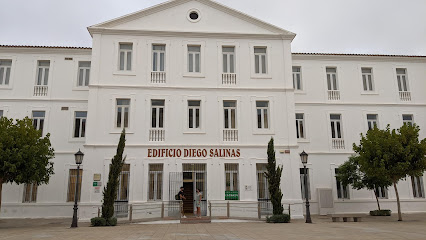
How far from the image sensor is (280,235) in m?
Result: 12.0

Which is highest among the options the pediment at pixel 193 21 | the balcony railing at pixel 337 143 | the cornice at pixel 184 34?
the pediment at pixel 193 21

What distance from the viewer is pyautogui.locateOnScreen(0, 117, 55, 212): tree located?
15.9m

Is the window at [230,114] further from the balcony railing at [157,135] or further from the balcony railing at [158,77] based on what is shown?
the balcony railing at [158,77]

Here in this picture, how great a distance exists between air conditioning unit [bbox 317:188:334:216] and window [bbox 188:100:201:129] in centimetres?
899

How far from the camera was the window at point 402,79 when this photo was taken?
80.8 feet

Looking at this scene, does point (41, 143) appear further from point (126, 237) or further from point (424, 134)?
point (424, 134)

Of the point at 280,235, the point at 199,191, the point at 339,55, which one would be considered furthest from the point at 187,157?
the point at 339,55

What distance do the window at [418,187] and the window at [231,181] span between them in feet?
40.4

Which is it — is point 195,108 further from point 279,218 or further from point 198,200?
point 279,218

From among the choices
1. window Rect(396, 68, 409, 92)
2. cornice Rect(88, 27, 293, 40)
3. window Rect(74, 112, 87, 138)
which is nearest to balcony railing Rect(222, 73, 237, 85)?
cornice Rect(88, 27, 293, 40)

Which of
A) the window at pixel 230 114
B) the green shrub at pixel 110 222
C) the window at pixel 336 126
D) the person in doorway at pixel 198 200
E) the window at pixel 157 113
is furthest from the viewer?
the window at pixel 336 126

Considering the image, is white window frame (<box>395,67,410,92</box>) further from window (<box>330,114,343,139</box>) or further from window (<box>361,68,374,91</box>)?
window (<box>330,114,343,139</box>)

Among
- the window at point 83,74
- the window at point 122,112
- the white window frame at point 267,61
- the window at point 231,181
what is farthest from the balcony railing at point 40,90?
the white window frame at point 267,61

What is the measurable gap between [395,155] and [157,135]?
41.6 ft
